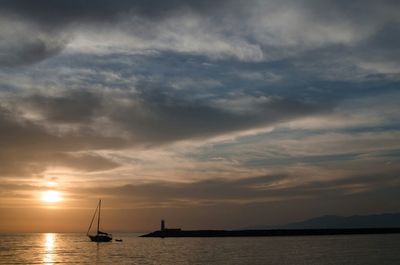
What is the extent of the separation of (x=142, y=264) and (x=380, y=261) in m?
40.0

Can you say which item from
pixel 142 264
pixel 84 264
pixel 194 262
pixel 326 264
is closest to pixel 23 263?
pixel 84 264

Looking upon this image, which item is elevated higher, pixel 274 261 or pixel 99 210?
pixel 99 210

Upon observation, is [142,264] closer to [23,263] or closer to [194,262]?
A: [194,262]

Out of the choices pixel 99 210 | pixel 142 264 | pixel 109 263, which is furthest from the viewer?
pixel 99 210

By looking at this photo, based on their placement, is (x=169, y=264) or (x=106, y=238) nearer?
(x=169, y=264)

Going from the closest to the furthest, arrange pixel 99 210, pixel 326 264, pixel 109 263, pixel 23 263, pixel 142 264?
pixel 326 264 → pixel 142 264 → pixel 109 263 → pixel 23 263 → pixel 99 210

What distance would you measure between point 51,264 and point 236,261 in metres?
35.1

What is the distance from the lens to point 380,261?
259ft

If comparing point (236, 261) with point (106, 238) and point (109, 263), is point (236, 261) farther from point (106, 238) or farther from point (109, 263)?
point (106, 238)

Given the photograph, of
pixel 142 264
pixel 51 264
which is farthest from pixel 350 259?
pixel 51 264

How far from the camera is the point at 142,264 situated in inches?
3172

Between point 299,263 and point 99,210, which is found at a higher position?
point 99,210

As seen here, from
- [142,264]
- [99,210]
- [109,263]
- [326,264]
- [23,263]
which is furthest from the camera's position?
[99,210]

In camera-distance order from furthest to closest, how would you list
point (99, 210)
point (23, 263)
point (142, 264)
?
point (99, 210), point (23, 263), point (142, 264)
